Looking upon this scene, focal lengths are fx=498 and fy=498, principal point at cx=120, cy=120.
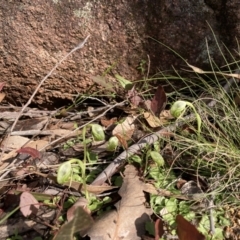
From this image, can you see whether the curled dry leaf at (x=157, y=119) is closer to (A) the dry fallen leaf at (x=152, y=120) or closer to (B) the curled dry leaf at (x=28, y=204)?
(A) the dry fallen leaf at (x=152, y=120)

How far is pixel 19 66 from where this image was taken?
1857mm

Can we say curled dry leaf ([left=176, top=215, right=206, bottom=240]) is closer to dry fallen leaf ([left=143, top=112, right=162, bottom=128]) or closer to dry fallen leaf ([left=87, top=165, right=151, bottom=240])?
dry fallen leaf ([left=87, top=165, right=151, bottom=240])

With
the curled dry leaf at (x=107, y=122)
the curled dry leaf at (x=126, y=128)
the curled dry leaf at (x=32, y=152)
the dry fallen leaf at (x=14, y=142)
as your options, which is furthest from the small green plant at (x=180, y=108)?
the dry fallen leaf at (x=14, y=142)

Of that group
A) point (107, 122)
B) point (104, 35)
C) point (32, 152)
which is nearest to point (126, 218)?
point (32, 152)

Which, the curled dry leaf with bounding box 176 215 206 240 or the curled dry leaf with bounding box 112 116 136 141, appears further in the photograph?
the curled dry leaf with bounding box 112 116 136 141

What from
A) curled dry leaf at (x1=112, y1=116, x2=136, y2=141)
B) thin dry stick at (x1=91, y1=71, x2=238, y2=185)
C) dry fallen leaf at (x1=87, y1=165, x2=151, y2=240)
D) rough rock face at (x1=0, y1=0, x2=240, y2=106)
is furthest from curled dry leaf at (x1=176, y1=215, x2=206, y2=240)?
rough rock face at (x1=0, y1=0, x2=240, y2=106)

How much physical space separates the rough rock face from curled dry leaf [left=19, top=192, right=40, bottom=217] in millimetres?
562

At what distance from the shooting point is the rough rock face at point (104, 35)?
1.79 m

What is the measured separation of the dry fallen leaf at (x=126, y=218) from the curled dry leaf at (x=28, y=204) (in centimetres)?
18

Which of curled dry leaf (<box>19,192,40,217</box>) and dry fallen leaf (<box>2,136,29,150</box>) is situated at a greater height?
dry fallen leaf (<box>2,136,29,150</box>)

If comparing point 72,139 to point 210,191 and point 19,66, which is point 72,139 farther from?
point 210,191

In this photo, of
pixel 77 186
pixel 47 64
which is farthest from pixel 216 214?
pixel 47 64

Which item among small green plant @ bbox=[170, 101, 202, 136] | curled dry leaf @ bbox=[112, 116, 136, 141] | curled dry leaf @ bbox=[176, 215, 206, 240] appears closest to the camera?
curled dry leaf @ bbox=[176, 215, 206, 240]

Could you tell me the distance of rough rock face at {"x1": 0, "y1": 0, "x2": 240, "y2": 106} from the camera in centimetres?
179
